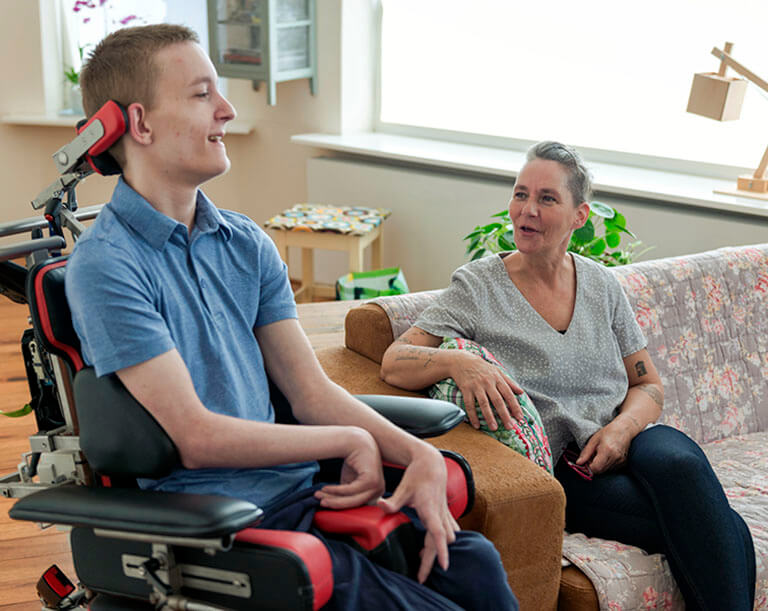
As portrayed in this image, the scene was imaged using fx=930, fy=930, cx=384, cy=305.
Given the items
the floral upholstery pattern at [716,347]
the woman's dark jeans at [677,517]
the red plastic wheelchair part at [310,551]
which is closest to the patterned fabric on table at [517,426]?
the woman's dark jeans at [677,517]

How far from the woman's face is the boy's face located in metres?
0.83

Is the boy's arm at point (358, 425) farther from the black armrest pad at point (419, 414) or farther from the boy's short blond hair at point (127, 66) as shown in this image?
the boy's short blond hair at point (127, 66)

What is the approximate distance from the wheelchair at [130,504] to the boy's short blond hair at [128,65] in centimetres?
6

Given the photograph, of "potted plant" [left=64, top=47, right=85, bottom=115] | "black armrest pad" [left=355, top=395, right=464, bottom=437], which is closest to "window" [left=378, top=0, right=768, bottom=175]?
"potted plant" [left=64, top=47, right=85, bottom=115]

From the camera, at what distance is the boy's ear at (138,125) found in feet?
4.37

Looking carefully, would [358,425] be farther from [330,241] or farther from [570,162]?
[330,241]

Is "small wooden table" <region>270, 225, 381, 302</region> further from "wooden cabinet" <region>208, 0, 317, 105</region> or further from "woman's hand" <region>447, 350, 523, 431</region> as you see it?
"woman's hand" <region>447, 350, 523, 431</region>

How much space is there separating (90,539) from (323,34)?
11.4 ft

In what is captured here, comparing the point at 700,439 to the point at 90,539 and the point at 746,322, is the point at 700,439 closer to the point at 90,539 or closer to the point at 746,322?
the point at 746,322

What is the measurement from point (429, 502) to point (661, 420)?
1.17m

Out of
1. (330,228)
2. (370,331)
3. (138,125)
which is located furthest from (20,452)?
(138,125)

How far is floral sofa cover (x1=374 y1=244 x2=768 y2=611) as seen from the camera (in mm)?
2229

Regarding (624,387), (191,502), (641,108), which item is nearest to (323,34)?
(641,108)

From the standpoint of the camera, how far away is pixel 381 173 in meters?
4.28
